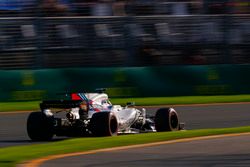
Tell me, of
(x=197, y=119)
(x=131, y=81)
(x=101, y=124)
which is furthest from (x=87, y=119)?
(x=131, y=81)

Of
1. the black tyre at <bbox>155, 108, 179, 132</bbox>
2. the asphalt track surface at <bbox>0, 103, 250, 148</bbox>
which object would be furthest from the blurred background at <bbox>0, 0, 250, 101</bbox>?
the black tyre at <bbox>155, 108, 179, 132</bbox>

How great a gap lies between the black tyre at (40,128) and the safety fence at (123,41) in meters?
7.13

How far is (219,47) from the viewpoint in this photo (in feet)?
69.5

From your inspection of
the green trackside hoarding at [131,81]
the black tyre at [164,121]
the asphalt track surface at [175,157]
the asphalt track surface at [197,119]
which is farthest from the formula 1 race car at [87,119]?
the green trackside hoarding at [131,81]

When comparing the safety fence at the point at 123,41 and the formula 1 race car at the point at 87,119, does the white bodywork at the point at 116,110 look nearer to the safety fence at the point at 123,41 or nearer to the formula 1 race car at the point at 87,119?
the formula 1 race car at the point at 87,119

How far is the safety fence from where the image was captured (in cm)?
1966

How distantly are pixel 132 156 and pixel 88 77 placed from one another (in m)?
10.7

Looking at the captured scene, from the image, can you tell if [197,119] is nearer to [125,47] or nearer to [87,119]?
[87,119]

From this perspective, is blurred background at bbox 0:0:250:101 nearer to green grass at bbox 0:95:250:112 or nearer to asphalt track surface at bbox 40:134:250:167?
green grass at bbox 0:95:250:112

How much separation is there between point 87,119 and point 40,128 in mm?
807

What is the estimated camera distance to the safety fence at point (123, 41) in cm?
1966

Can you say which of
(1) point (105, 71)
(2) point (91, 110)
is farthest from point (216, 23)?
(2) point (91, 110)

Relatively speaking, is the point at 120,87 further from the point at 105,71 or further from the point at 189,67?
the point at 189,67

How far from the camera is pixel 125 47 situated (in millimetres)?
20406
